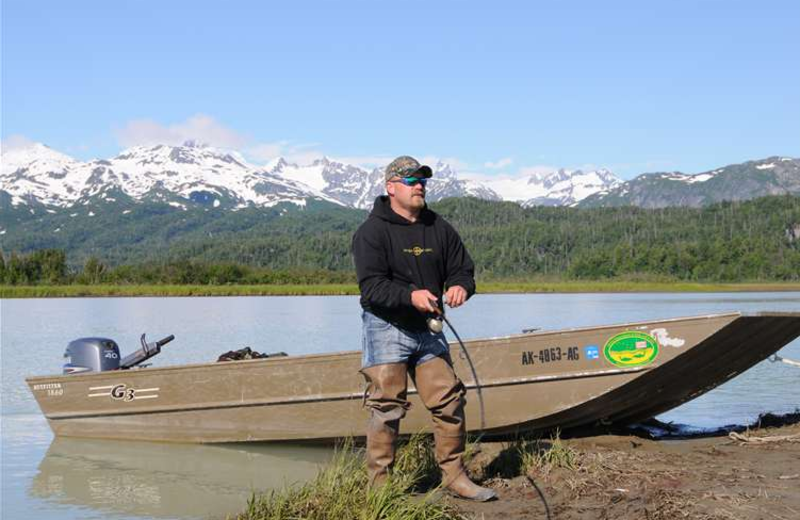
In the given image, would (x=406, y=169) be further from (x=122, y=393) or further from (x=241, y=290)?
(x=241, y=290)

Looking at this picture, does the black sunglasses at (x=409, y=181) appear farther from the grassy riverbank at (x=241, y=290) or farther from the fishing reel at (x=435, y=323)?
the grassy riverbank at (x=241, y=290)

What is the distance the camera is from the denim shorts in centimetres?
616

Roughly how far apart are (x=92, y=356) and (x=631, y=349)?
6.62m

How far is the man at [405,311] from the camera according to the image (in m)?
6.12

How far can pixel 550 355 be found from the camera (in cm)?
874

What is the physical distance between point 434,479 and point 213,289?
84.4 meters

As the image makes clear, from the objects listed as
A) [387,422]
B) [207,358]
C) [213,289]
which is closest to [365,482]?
[387,422]

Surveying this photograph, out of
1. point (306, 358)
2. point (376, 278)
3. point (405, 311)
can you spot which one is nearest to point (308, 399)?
point (306, 358)

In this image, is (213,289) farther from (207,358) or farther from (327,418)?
(327,418)

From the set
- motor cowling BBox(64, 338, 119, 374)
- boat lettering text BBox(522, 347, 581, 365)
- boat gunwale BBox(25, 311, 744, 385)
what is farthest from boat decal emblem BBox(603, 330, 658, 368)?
motor cowling BBox(64, 338, 119, 374)

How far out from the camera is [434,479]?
7328 millimetres

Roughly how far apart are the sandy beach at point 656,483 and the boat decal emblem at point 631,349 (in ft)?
2.64

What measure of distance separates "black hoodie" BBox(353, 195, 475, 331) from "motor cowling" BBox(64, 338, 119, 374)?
251 inches

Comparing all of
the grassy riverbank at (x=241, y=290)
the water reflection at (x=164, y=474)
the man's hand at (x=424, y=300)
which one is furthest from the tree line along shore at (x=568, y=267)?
the man's hand at (x=424, y=300)
